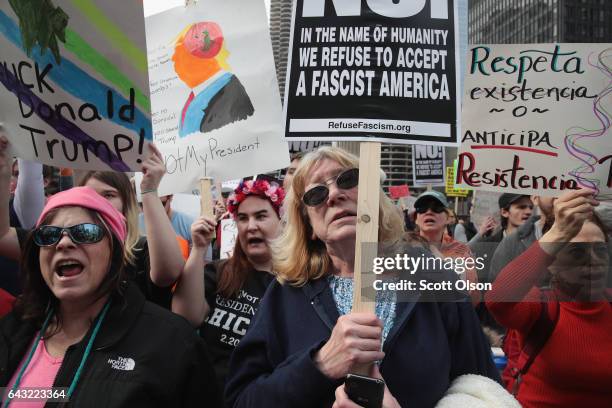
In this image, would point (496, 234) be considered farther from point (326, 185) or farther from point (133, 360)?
point (133, 360)

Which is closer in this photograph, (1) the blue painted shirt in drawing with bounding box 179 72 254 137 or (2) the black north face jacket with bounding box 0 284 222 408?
(2) the black north face jacket with bounding box 0 284 222 408

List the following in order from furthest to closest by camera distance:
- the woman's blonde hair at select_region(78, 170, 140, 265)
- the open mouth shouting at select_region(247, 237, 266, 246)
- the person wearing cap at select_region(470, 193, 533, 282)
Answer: the person wearing cap at select_region(470, 193, 533, 282) < the open mouth shouting at select_region(247, 237, 266, 246) < the woman's blonde hair at select_region(78, 170, 140, 265)

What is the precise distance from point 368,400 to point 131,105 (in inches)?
64.1

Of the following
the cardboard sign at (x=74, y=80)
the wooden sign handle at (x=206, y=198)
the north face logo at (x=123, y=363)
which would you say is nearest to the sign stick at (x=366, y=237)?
the north face logo at (x=123, y=363)

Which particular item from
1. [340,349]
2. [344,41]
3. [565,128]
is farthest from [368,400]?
[565,128]

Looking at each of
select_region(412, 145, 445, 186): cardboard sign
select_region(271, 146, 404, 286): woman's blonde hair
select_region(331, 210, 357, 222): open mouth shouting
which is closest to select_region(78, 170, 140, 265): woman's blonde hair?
select_region(271, 146, 404, 286): woman's blonde hair

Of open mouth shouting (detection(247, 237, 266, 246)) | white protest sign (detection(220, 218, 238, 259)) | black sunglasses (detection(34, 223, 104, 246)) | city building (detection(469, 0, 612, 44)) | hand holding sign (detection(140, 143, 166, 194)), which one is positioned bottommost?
white protest sign (detection(220, 218, 238, 259))

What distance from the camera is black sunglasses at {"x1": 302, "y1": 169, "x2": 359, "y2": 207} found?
237 cm

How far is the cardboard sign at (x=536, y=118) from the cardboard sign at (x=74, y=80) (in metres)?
1.53

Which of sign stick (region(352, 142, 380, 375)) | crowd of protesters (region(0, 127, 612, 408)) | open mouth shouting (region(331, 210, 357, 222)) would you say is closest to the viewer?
sign stick (region(352, 142, 380, 375))

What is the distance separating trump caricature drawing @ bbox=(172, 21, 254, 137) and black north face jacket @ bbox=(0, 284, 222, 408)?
1.48 meters

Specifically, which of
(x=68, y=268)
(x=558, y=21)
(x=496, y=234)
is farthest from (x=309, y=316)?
(x=558, y=21)

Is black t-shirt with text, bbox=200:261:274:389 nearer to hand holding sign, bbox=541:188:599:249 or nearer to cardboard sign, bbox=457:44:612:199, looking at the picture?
cardboard sign, bbox=457:44:612:199

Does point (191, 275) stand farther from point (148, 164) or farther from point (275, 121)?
point (275, 121)
